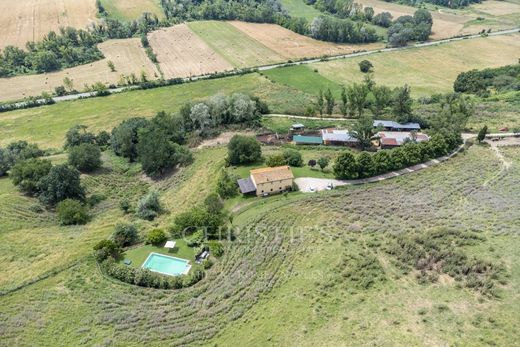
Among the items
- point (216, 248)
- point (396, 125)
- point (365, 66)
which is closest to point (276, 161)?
point (216, 248)

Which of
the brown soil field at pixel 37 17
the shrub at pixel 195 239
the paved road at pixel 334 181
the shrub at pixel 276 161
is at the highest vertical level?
the brown soil field at pixel 37 17

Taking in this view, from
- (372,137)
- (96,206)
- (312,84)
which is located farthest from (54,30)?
(372,137)

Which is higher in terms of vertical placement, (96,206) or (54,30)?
(54,30)

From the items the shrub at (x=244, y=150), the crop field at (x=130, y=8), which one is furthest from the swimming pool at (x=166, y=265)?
the crop field at (x=130, y=8)

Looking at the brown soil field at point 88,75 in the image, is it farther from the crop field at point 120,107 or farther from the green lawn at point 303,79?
the green lawn at point 303,79

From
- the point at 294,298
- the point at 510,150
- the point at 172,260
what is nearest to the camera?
the point at 294,298

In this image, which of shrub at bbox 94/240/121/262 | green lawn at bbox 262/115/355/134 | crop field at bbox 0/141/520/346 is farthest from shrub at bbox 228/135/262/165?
shrub at bbox 94/240/121/262

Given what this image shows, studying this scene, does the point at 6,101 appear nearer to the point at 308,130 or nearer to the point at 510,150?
the point at 308,130
